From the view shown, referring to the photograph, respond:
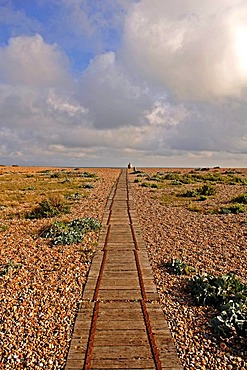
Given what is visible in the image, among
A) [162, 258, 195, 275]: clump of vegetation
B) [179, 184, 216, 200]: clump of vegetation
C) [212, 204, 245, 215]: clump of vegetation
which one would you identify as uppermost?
[179, 184, 216, 200]: clump of vegetation

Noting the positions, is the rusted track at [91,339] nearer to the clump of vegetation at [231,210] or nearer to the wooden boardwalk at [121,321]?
the wooden boardwalk at [121,321]

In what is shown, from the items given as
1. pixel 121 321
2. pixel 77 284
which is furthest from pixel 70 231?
pixel 121 321

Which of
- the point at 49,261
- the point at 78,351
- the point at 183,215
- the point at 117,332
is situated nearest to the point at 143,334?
the point at 117,332

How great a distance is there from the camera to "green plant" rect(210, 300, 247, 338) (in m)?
5.59

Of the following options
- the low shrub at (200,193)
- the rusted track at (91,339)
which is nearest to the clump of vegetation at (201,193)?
the low shrub at (200,193)

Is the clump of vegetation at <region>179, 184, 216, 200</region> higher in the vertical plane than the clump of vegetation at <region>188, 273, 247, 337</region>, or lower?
higher

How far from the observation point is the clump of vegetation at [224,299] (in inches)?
221

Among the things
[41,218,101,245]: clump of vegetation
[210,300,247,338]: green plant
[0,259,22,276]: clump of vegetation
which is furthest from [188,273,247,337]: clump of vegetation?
[41,218,101,245]: clump of vegetation

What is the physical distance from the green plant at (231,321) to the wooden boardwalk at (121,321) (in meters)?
0.97

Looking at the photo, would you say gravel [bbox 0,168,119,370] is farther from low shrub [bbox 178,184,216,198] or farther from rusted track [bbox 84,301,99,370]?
low shrub [bbox 178,184,216,198]

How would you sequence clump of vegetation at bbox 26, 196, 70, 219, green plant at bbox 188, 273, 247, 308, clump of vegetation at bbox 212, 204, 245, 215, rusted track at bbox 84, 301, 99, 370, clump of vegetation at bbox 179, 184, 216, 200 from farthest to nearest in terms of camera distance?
clump of vegetation at bbox 179, 184, 216, 200
clump of vegetation at bbox 212, 204, 245, 215
clump of vegetation at bbox 26, 196, 70, 219
green plant at bbox 188, 273, 247, 308
rusted track at bbox 84, 301, 99, 370

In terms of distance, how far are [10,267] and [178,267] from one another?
15.5ft

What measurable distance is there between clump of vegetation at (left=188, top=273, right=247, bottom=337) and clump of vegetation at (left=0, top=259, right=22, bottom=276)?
488 centimetres

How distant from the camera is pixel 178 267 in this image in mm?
8469
